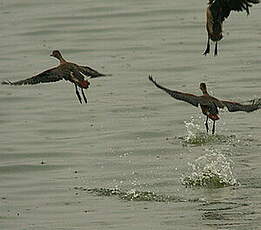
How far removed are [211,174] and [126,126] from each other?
8.74 feet

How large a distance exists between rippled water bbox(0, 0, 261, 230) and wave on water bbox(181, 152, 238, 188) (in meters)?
0.02

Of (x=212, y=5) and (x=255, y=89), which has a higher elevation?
(x=212, y=5)

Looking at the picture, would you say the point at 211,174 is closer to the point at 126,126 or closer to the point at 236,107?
the point at 236,107

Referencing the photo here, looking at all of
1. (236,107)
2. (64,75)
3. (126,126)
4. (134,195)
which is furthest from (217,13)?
(126,126)

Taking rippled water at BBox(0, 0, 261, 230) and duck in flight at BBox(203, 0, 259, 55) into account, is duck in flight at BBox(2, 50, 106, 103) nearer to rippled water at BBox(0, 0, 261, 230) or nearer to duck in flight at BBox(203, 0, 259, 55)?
duck in flight at BBox(203, 0, 259, 55)

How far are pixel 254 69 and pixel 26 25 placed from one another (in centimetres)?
427

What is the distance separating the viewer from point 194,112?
53.4ft

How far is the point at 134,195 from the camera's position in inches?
496

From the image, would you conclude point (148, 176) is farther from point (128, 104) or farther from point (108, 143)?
point (128, 104)

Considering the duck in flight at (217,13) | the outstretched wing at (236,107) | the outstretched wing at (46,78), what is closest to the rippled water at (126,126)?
the outstretched wing at (236,107)

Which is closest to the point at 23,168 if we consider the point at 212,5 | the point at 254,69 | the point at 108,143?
the point at 108,143

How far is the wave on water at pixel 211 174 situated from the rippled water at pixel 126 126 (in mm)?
19

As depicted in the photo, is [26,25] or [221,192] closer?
[221,192]

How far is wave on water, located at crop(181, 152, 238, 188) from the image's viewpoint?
42.4ft
